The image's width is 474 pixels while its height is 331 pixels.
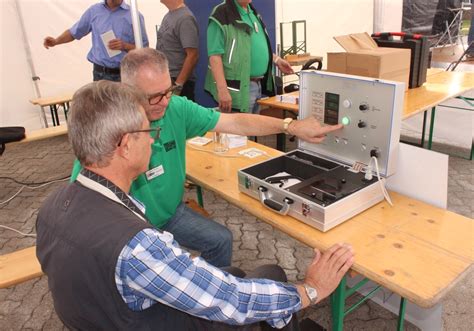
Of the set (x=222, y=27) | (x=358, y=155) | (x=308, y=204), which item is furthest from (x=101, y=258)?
(x=222, y=27)

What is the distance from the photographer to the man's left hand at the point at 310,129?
174 centimetres

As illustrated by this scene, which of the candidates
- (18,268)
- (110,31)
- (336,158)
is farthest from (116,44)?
(336,158)

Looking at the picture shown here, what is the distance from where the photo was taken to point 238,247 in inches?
112

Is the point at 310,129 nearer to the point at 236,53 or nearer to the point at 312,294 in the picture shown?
the point at 312,294

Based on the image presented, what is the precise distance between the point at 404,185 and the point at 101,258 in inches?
46.5

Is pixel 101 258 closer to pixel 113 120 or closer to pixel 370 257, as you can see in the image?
pixel 113 120

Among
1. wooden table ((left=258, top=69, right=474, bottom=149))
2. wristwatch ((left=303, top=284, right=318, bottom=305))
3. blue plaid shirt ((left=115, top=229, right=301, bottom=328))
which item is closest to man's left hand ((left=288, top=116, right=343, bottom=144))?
wristwatch ((left=303, top=284, right=318, bottom=305))

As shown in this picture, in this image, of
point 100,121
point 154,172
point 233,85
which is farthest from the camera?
point 233,85

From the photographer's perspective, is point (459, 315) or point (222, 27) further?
point (222, 27)

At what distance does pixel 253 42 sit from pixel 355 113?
1763 mm

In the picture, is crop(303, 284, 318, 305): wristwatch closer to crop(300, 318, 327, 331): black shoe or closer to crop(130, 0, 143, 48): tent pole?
crop(300, 318, 327, 331): black shoe

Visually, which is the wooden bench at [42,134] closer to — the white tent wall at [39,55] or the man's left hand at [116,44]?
the man's left hand at [116,44]

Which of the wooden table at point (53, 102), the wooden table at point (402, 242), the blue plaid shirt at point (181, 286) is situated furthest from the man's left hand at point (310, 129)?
the wooden table at point (53, 102)

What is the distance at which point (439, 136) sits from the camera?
4.67m
